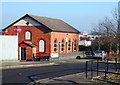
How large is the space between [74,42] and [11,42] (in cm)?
2025

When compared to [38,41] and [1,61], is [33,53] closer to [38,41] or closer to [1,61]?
[38,41]

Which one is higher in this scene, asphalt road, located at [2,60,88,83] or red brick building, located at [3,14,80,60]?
red brick building, located at [3,14,80,60]

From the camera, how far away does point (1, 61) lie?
1356 inches

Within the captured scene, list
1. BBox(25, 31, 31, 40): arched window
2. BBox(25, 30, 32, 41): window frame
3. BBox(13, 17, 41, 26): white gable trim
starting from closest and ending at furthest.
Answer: BBox(13, 17, 41, 26): white gable trim, BBox(25, 30, 32, 41): window frame, BBox(25, 31, 31, 40): arched window

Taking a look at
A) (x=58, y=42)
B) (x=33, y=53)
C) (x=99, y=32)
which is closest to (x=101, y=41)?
(x=99, y=32)

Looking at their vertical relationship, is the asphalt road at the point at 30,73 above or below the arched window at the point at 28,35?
below

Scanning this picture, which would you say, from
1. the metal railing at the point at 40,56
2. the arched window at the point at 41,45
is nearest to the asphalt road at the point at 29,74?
the metal railing at the point at 40,56

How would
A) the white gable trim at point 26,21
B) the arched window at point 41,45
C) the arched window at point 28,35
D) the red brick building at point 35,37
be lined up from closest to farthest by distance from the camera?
the red brick building at point 35,37 < the arched window at point 41,45 < the white gable trim at point 26,21 < the arched window at point 28,35

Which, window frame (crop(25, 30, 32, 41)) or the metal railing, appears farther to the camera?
window frame (crop(25, 30, 32, 41))

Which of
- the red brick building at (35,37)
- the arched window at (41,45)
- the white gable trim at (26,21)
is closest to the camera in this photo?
the red brick building at (35,37)

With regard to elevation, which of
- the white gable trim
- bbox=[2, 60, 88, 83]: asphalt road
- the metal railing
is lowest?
bbox=[2, 60, 88, 83]: asphalt road

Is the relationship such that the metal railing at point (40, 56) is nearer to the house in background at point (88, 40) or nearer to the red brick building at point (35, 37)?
the red brick building at point (35, 37)

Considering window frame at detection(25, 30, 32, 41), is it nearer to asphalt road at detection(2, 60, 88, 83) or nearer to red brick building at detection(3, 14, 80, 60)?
red brick building at detection(3, 14, 80, 60)

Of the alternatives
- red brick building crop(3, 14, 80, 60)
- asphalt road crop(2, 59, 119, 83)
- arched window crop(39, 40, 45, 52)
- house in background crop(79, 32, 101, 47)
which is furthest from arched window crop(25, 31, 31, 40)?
house in background crop(79, 32, 101, 47)
